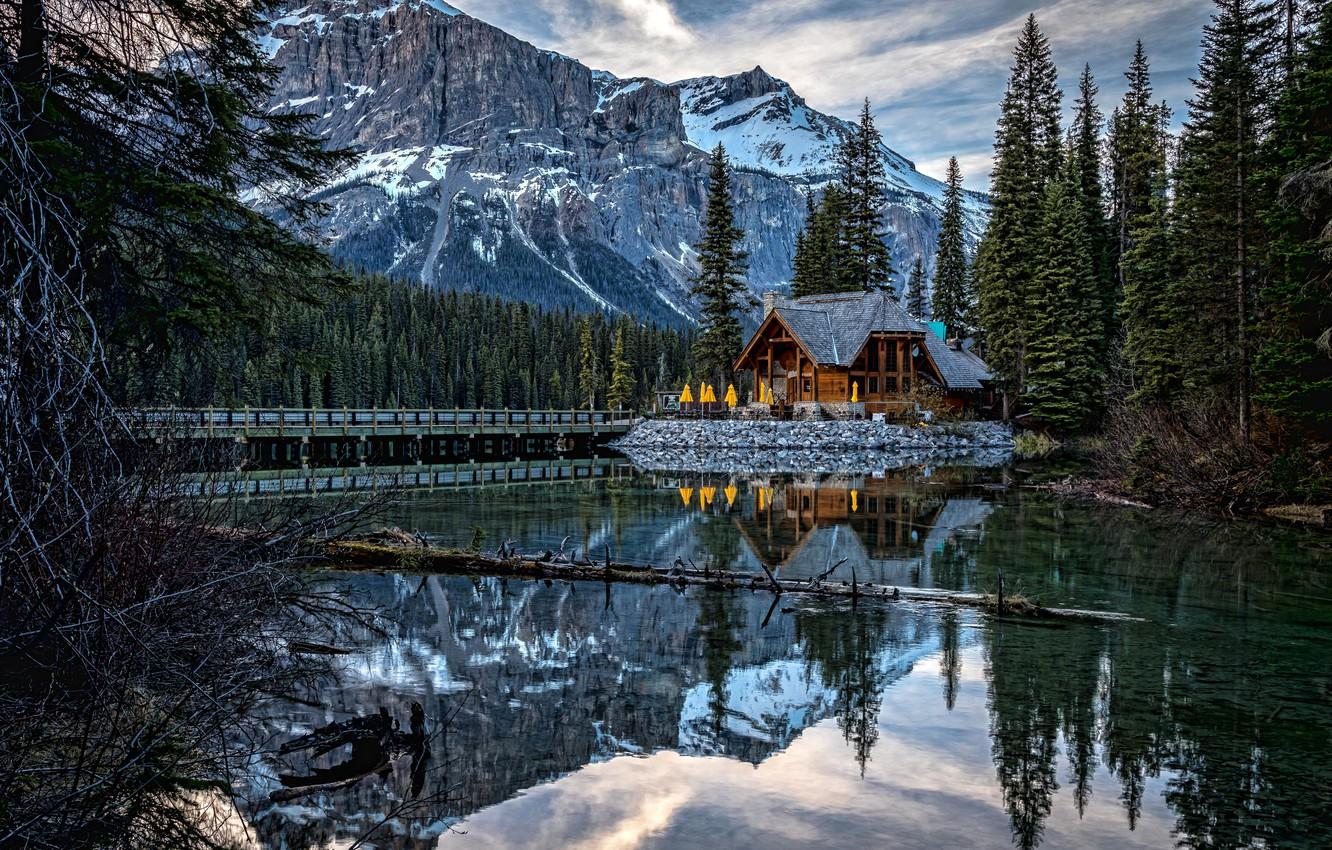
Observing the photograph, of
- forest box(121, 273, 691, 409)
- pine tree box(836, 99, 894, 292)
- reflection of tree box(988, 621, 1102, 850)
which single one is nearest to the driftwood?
reflection of tree box(988, 621, 1102, 850)

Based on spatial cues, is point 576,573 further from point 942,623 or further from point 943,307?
point 943,307

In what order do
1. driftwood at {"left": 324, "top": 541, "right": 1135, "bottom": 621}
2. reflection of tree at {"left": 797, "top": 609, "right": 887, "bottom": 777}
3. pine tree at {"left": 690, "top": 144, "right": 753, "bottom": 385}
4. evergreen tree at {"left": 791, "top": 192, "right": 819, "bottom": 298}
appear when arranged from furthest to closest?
evergreen tree at {"left": 791, "top": 192, "right": 819, "bottom": 298}
pine tree at {"left": 690, "top": 144, "right": 753, "bottom": 385}
driftwood at {"left": 324, "top": 541, "right": 1135, "bottom": 621}
reflection of tree at {"left": 797, "top": 609, "right": 887, "bottom": 777}

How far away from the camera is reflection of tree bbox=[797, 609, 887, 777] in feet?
29.8

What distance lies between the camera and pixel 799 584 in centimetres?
1420

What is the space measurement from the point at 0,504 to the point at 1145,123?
56.0 metres

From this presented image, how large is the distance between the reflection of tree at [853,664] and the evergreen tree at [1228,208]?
57.9 feet

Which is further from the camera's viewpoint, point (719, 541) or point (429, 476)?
point (429, 476)

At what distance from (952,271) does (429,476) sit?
1643 inches

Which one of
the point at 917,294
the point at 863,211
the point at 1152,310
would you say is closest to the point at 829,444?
the point at 1152,310

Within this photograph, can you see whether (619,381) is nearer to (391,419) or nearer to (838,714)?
(391,419)

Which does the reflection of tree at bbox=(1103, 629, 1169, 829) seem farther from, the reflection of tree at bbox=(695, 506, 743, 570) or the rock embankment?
the rock embankment

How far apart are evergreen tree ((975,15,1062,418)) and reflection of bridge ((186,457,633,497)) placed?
21.1 m

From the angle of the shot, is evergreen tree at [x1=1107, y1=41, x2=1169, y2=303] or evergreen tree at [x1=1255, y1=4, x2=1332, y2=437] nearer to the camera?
evergreen tree at [x1=1255, y1=4, x2=1332, y2=437]

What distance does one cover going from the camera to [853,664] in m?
10.9
